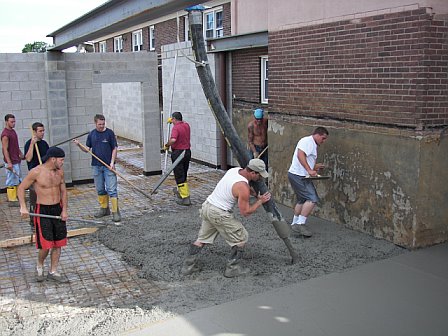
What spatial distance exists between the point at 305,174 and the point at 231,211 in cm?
205

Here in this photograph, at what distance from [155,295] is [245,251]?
167 cm

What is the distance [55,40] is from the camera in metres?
11.8

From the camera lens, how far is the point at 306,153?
7691 mm

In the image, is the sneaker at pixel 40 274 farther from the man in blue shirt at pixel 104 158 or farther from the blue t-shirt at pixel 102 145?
the blue t-shirt at pixel 102 145

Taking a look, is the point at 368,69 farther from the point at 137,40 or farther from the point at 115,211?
the point at 137,40

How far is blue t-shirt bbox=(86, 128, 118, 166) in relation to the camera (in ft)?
29.5

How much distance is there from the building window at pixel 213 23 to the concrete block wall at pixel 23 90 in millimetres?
6057

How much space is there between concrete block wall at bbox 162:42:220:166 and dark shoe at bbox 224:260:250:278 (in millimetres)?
7657

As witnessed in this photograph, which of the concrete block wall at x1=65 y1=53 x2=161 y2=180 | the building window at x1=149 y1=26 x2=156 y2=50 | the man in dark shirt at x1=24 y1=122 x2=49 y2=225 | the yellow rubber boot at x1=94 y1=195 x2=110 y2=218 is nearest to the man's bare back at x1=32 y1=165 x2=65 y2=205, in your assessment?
the man in dark shirt at x1=24 y1=122 x2=49 y2=225

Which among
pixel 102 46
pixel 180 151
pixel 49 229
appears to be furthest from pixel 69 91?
pixel 102 46

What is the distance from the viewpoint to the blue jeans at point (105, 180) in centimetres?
906

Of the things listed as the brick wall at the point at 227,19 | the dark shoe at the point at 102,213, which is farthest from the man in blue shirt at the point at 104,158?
the brick wall at the point at 227,19

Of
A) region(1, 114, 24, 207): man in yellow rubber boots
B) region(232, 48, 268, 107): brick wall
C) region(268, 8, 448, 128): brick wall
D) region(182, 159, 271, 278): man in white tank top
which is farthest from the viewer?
region(232, 48, 268, 107): brick wall

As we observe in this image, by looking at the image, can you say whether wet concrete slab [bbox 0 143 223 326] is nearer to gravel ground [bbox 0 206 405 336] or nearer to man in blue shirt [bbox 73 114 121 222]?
Answer: gravel ground [bbox 0 206 405 336]
